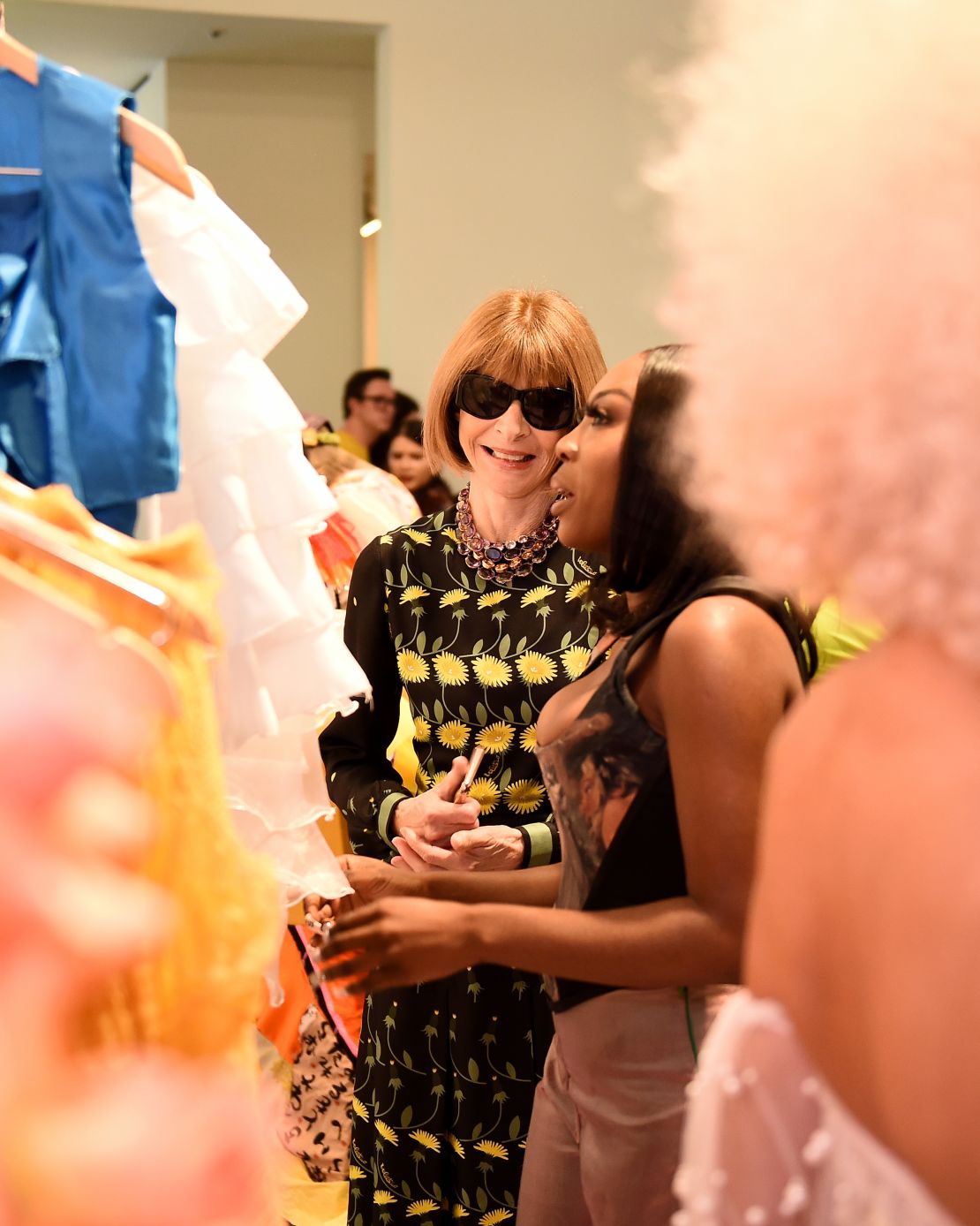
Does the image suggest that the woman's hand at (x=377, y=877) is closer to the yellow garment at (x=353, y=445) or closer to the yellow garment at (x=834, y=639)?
the yellow garment at (x=834, y=639)

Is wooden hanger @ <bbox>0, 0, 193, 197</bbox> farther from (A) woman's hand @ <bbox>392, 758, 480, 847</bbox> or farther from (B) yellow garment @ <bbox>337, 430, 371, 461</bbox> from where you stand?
(B) yellow garment @ <bbox>337, 430, 371, 461</bbox>

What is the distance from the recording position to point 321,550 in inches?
114

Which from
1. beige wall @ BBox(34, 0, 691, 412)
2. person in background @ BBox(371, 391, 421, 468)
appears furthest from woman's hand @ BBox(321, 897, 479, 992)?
beige wall @ BBox(34, 0, 691, 412)

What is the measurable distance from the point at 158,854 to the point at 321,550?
6.95ft

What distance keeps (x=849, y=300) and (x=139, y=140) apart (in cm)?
89

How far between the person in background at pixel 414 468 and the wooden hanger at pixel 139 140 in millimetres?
3814

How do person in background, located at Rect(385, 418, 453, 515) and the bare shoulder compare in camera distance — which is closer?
the bare shoulder

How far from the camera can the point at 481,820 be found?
1.92 meters

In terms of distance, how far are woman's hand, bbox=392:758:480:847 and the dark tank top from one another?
39 cm

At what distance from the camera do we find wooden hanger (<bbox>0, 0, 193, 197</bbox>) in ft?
4.25

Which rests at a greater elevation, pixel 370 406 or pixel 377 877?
pixel 370 406

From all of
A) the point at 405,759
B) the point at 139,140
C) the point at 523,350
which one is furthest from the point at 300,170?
the point at 139,140

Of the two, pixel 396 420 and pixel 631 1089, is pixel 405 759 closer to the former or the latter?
pixel 631 1089

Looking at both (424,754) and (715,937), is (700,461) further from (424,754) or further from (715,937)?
(424,754)
